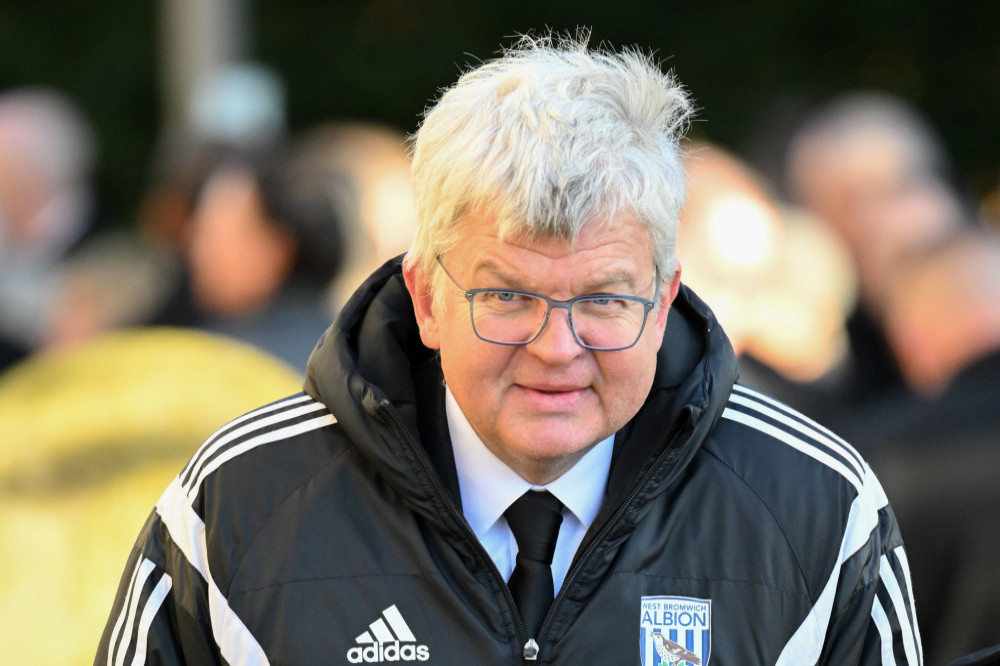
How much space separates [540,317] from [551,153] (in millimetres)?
287

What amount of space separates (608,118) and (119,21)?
10.8 m

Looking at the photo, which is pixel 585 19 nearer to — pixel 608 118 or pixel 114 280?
pixel 114 280

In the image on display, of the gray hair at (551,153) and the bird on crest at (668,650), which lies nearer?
the gray hair at (551,153)

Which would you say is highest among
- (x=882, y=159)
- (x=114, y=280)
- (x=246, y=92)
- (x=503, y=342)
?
(x=246, y=92)

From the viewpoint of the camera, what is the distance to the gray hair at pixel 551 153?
2736 mm

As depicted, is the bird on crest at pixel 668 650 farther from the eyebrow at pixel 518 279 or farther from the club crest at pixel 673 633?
the eyebrow at pixel 518 279

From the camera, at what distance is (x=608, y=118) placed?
9.32ft

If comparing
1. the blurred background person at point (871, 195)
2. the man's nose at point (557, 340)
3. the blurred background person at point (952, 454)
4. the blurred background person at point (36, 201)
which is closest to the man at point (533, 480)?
the man's nose at point (557, 340)

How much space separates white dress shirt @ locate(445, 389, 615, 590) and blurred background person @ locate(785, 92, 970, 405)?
10.9ft

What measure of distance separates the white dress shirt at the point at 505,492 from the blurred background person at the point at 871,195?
3.34 m

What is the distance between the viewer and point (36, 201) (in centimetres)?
744

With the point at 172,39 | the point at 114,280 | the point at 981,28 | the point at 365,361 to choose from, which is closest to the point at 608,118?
the point at 365,361

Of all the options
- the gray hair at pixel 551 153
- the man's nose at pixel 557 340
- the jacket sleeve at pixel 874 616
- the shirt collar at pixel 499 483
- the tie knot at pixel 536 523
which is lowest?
the jacket sleeve at pixel 874 616

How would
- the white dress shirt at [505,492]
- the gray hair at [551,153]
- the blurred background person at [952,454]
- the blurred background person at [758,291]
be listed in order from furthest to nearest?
the blurred background person at [758,291] < the blurred background person at [952,454] < the white dress shirt at [505,492] < the gray hair at [551,153]
